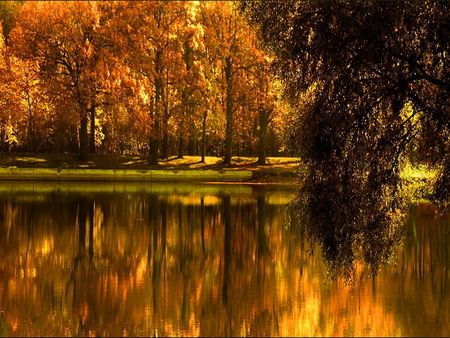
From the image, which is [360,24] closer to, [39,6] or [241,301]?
[241,301]

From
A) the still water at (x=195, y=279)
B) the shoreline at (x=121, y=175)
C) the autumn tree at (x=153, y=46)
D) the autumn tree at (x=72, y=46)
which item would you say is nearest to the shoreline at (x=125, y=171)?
the shoreline at (x=121, y=175)

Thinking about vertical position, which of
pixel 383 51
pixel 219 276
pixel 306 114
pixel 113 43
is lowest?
pixel 219 276

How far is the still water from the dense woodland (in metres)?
21.3

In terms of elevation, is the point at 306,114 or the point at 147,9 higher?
the point at 147,9

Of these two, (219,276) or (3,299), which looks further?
(219,276)

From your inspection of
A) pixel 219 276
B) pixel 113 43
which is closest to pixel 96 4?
pixel 113 43

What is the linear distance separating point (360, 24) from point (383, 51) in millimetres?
680

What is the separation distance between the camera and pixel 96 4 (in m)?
56.0

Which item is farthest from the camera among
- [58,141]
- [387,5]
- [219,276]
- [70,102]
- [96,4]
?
[58,141]

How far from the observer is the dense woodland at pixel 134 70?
53562mm

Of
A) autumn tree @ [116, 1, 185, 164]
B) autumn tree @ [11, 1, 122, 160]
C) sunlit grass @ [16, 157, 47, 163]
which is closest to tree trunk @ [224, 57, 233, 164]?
autumn tree @ [116, 1, 185, 164]

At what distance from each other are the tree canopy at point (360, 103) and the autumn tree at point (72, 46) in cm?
3875

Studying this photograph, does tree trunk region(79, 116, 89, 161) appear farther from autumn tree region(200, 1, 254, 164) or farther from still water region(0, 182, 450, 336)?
still water region(0, 182, 450, 336)

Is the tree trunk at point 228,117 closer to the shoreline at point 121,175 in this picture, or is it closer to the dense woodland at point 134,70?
the dense woodland at point 134,70
